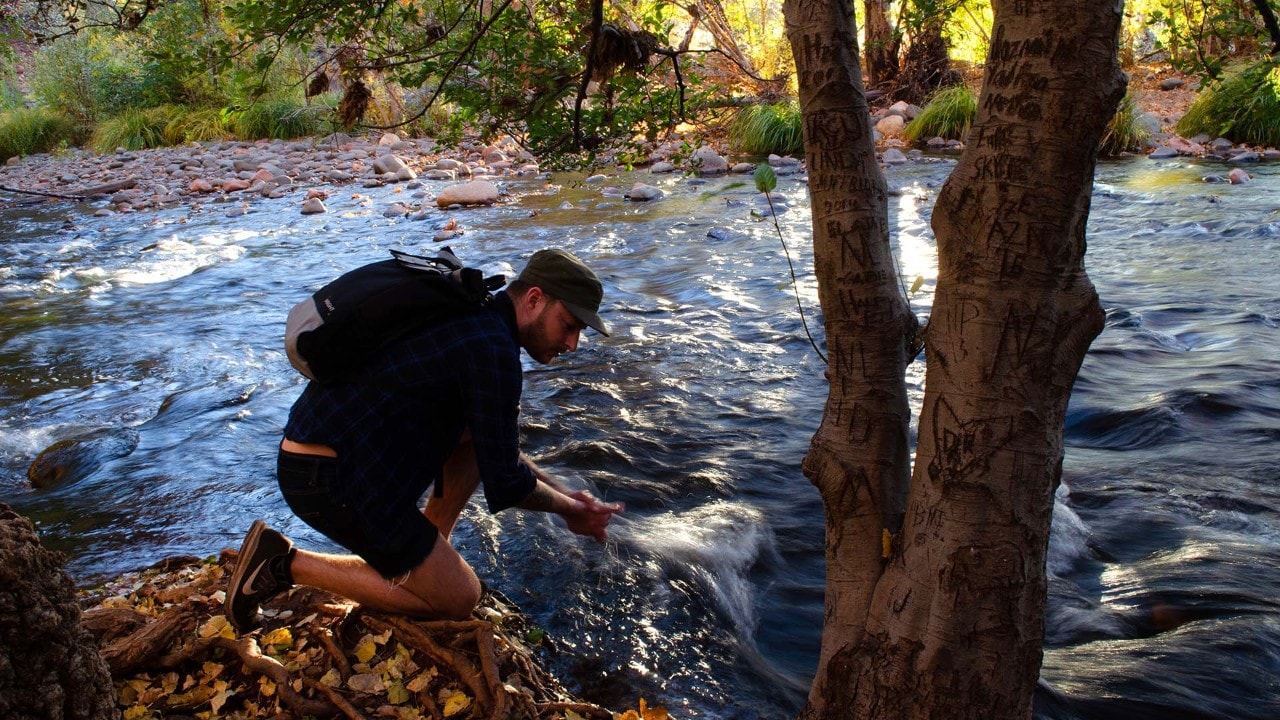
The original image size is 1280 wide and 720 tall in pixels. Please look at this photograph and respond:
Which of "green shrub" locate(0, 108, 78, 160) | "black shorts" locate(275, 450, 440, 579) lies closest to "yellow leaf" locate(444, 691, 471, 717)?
"black shorts" locate(275, 450, 440, 579)

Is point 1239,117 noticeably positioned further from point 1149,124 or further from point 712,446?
point 712,446

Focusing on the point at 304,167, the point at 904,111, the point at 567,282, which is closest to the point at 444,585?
the point at 567,282

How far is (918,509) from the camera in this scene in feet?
7.88

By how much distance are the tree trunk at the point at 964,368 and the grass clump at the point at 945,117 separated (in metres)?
15.5

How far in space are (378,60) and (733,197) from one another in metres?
10.2

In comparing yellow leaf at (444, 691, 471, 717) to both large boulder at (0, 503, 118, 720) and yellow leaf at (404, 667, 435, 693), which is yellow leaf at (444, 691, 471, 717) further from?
large boulder at (0, 503, 118, 720)

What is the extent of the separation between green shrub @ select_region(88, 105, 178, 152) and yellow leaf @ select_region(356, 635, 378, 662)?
22968 mm

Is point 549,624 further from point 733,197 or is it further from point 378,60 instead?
point 733,197

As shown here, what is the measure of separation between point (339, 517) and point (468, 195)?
11911 mm

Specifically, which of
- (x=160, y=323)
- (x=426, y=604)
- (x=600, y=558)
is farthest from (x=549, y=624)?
(x=160, y=323)

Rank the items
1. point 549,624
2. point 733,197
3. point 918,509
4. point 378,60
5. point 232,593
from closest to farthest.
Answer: point 918,509 → point 232,593 → point 549,624 → point 378,60 → point 733,197

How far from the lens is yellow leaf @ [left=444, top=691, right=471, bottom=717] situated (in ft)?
9.55

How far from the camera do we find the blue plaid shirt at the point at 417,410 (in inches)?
118

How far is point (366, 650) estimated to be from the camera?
10.5 feet
